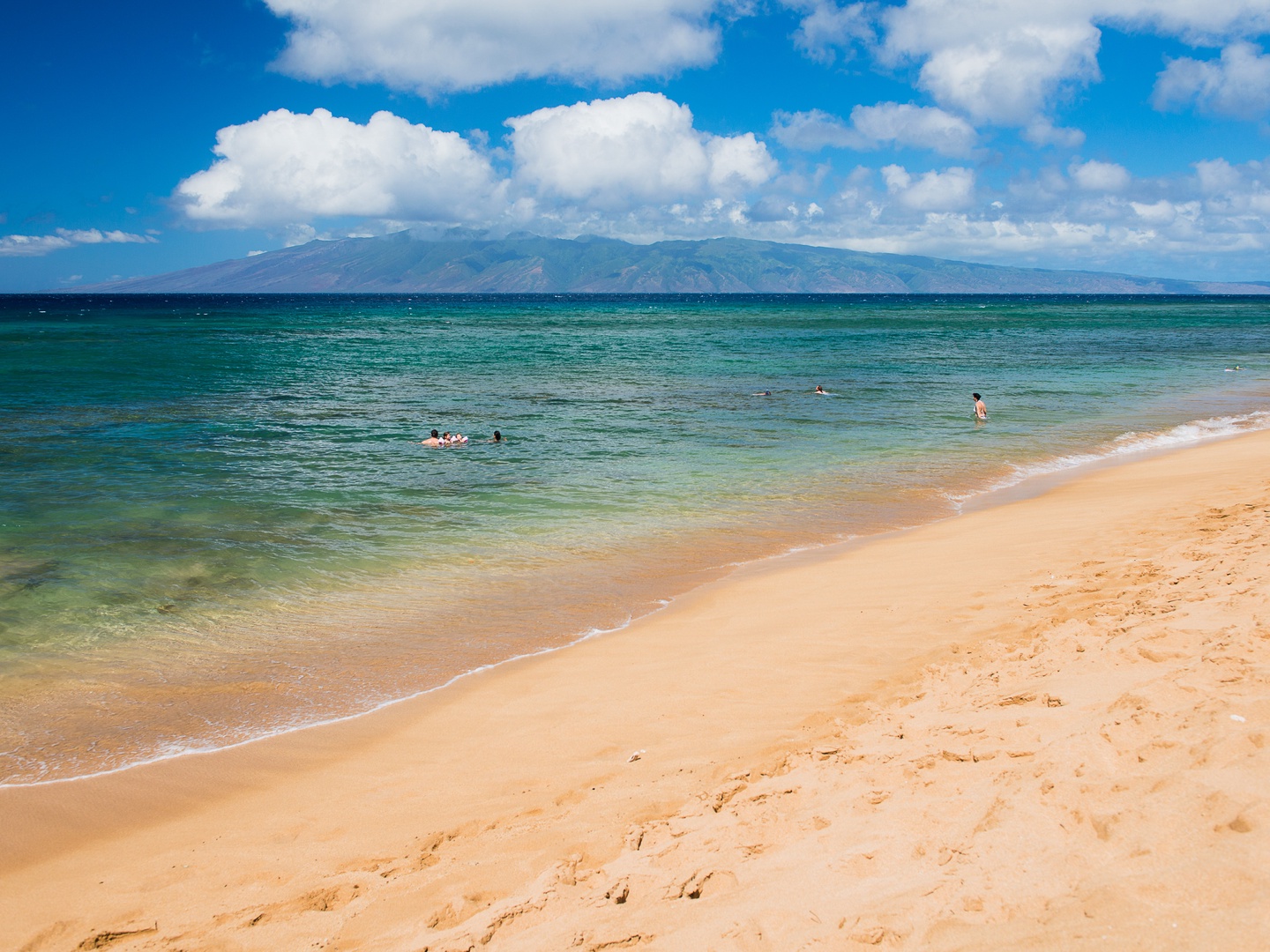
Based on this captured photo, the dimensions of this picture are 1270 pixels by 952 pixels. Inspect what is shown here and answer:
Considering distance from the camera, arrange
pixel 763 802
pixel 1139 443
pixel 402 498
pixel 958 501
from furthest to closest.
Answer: pixel 1139 443 → pixel 402 498 → pixel 958 501 → pixel 763 802

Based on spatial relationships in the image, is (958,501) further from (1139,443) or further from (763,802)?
(763,802)

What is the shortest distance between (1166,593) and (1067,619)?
40.2 inches

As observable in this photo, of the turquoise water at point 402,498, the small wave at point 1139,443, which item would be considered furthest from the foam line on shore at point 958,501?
the turquoise water at point 402,498

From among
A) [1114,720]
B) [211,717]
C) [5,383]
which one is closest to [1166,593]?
[1114,720]

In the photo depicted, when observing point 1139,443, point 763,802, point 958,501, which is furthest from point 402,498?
point 1139,443

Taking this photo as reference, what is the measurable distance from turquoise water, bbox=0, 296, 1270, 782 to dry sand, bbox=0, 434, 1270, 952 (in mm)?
1281

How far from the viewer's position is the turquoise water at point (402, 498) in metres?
8.61

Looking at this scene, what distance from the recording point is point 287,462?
Result: 762 inches

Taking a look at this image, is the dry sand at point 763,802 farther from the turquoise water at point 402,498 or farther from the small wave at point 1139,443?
the small wave at point 1139,443

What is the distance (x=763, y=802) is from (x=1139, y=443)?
70.2ft

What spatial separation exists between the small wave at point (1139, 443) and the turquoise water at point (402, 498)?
5.7 inches

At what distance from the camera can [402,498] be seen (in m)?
16.0

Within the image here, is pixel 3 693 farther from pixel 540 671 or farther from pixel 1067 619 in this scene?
pixel 1067 619

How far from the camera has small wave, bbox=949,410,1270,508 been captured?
17750mm
